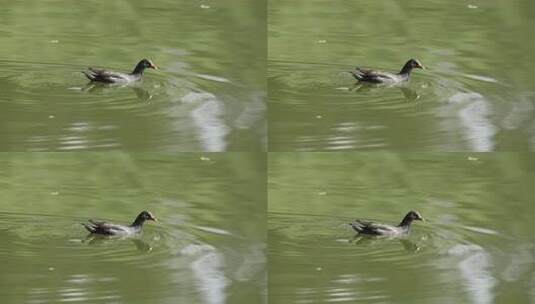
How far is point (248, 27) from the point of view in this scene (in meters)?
2.44

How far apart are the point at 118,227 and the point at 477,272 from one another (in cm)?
81

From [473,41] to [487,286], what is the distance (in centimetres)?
55

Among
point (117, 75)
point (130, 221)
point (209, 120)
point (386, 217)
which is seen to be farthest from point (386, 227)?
point (117, 75)

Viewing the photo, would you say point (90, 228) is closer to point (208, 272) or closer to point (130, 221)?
point (130, 221)

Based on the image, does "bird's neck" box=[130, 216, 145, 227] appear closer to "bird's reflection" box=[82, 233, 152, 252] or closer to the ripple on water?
"bird's reflection" box=[82, 233, 152, 252]

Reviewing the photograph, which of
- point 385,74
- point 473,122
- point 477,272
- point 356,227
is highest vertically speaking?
point 385,74

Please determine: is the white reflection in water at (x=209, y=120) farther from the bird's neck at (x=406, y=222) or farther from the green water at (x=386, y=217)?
the bird's neck at (x=406, y=222)

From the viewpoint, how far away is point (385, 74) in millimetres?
2432

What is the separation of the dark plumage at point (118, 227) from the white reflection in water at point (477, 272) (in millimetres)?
686

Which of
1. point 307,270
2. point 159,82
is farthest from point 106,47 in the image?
point 307,270

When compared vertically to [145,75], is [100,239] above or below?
below

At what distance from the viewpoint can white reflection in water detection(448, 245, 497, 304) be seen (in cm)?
245

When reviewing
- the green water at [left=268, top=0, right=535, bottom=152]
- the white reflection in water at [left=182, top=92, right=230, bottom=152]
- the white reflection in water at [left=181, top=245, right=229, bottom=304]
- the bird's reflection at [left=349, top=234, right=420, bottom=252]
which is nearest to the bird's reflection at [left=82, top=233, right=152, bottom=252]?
the white reflection in water at [left=181, top=245, right=229, bottom=304]

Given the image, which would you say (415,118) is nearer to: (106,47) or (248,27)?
(248,27)
